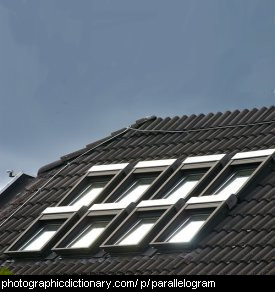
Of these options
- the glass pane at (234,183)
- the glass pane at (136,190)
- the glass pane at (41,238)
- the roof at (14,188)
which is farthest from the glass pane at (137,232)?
the roof at (14,188)

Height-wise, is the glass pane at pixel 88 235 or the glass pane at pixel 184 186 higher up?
the glass pane at pixel 184 186

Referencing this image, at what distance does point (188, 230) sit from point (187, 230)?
24 millimetres

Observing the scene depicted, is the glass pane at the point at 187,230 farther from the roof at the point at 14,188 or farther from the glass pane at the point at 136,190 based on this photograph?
the roof at the point at 14,188

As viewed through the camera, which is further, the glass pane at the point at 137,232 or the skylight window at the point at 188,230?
the glass pane at the point at 137,232

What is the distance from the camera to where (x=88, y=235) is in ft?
106

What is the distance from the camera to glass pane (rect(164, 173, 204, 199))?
32272 millimetres

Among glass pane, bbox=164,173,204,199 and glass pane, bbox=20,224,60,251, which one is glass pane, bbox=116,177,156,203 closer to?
glass pane, bbox=164,173,204,199

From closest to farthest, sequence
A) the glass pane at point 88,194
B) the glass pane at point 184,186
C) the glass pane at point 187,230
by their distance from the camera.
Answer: the glass pane at point 187,230
the glass pane at point 184,186
the glass pane at point 88,194

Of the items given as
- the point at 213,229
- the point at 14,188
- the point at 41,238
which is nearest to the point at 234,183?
the point at 213,229

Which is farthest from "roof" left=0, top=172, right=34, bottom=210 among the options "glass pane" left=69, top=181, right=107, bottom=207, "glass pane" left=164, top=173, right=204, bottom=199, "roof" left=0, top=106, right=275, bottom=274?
"glass pane" left=164, top=173, right=204, bottom=199

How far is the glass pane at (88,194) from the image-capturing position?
33.5 m

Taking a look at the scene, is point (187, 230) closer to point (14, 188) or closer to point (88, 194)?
point (88, 194)

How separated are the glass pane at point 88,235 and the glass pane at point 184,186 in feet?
4.55
